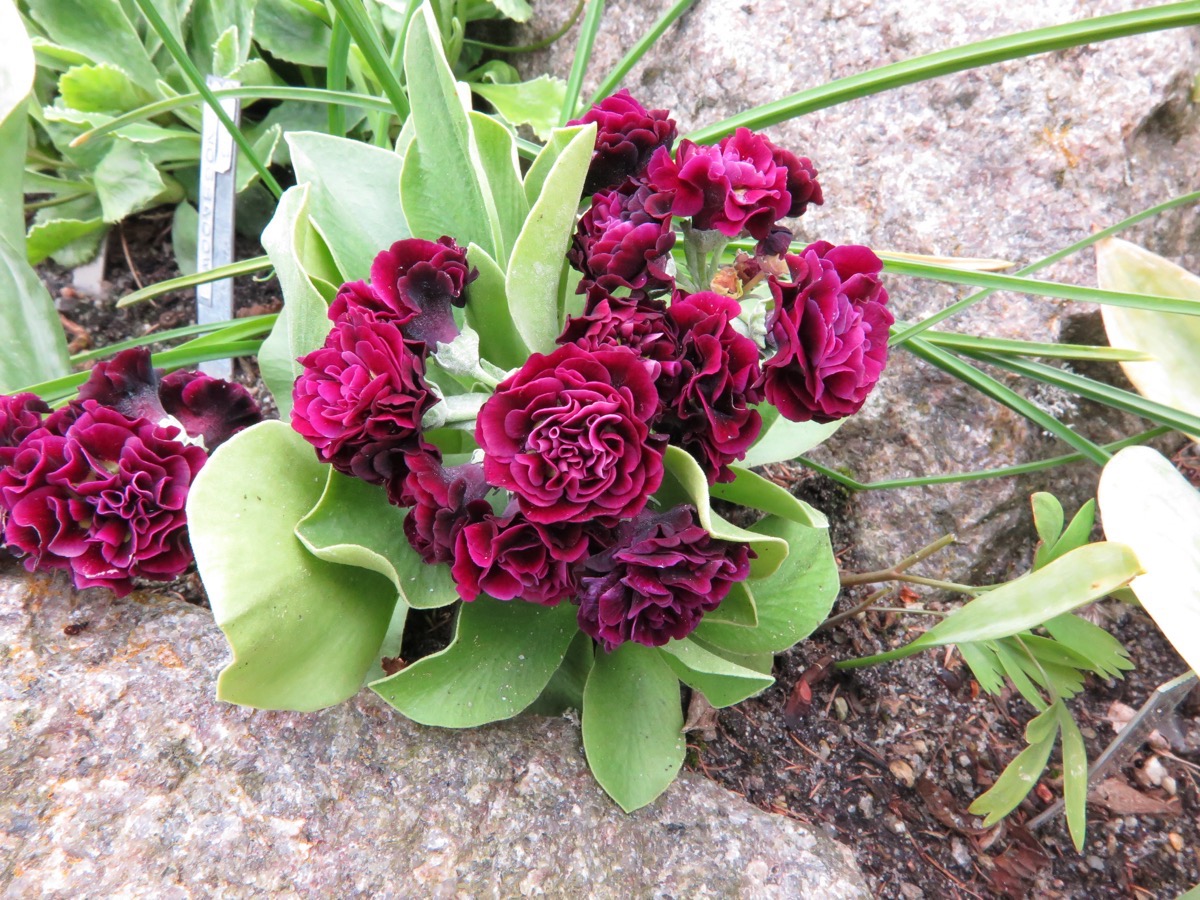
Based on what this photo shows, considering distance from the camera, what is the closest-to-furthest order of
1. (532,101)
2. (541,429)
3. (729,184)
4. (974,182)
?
(541,429) → (729,184) → (974,182) → (532,101)

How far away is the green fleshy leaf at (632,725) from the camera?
34.7 inches

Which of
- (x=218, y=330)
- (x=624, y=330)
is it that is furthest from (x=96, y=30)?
(x=624, y=330)

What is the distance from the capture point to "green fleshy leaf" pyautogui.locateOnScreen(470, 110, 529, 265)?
907 mm

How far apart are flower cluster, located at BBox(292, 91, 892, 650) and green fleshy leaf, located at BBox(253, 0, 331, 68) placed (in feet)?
3.59

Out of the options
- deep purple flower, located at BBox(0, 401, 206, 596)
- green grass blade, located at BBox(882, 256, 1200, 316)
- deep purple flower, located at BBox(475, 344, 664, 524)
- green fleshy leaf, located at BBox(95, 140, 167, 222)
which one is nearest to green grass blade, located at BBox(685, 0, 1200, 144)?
green grass blade, located at BBox(882, 256, 1200, 316)

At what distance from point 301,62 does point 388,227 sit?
2.67 feet

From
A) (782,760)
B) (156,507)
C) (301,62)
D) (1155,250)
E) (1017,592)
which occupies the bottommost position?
(782,760)

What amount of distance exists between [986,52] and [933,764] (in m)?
0.94

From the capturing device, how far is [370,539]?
0.78m

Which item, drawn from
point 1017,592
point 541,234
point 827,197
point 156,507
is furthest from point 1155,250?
point 156,507

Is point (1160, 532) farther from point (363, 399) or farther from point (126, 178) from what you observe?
point (126, 178)

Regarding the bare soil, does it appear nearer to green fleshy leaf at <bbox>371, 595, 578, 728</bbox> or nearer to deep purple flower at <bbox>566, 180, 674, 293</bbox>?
green fleshy leaf at <bbox>371, 595, 578, 728</bbox>

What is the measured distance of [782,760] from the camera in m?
1.11

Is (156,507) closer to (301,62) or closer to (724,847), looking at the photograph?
(724,847)
